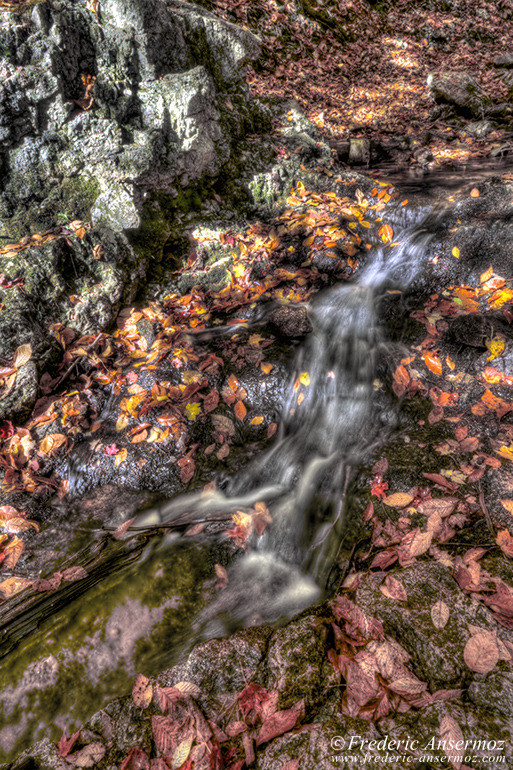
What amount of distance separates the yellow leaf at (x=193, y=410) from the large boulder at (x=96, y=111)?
8.55 ft

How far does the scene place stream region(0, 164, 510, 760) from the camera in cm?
235

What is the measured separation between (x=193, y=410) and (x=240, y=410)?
523 mm

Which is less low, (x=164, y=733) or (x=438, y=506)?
(x=164, y=733)

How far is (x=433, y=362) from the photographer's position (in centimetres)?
394

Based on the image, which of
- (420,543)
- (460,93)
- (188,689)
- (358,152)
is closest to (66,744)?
(188,689)

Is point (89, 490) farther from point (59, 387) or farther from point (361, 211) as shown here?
point (361, 211)

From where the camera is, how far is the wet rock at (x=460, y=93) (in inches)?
319

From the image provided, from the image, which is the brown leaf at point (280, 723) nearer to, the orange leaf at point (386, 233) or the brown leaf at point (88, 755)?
the brown leaf at point (88, 755)

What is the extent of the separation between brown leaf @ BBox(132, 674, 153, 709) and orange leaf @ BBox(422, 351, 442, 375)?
386 cm

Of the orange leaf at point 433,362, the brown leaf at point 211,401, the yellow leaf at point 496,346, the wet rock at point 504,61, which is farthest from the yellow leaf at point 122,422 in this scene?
the wet rock at point 504,61

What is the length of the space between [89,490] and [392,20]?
13132 mm

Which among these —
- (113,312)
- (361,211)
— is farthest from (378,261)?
(113,312)

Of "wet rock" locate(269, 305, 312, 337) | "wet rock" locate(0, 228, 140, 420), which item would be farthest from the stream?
"wet rock" locate(0, 228, 140, 420)

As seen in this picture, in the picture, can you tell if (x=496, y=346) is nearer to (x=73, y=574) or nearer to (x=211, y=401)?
(x=211, y=401)
